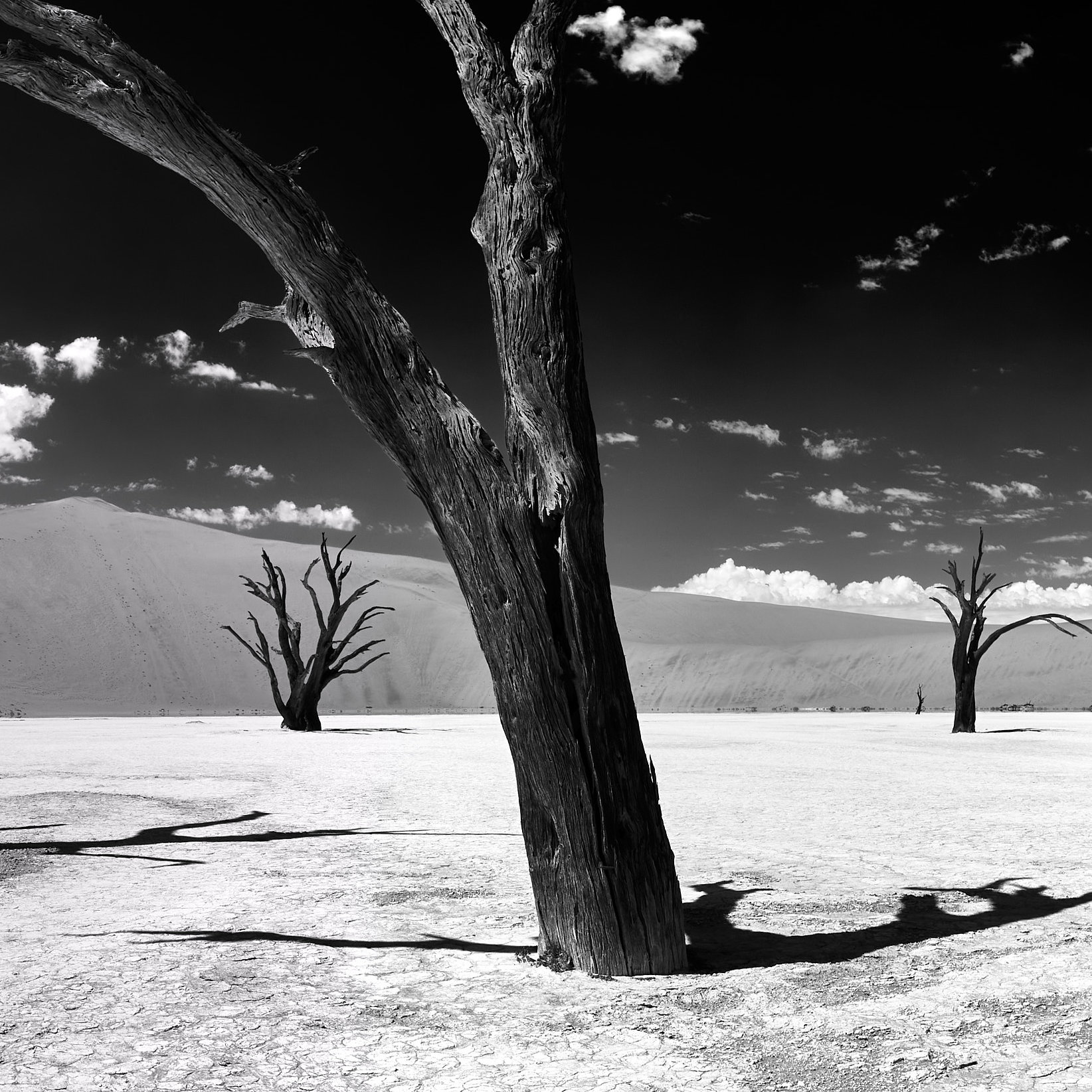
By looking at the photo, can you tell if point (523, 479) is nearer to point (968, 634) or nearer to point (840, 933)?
point (840, 933)

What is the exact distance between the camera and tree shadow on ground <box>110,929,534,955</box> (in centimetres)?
420

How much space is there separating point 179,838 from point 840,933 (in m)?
4.74

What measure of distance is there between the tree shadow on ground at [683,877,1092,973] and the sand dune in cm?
4117

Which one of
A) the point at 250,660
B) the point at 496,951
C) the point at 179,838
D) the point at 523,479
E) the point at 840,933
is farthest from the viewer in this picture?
the point at 250,660

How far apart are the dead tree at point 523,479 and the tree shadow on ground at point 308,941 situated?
430mm

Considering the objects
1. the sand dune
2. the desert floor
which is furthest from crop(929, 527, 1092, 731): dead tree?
the sand dune

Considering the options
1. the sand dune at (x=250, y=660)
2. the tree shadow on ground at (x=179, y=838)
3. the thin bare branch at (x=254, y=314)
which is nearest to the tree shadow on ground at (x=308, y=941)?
the tree shadow on ground at (x=179, y=838)

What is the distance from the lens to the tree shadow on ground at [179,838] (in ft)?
20.8

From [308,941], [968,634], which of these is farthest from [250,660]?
[308,941]

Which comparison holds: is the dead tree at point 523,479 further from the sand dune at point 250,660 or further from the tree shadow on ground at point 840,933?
the sand dune at point 250,660

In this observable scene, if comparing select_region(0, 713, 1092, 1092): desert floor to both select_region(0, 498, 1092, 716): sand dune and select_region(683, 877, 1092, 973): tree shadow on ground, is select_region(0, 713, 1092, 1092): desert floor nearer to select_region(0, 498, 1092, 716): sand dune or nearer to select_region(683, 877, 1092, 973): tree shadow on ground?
select_region(683, 877, 1092, 973): tree shadow on ground

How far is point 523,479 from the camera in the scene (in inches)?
155

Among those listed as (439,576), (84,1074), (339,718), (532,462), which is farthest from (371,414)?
(439,576)

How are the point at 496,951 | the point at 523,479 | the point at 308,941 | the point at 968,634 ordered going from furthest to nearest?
the point at 968,634
the point at 308,941
the point at 496,951
the point at 523,479
